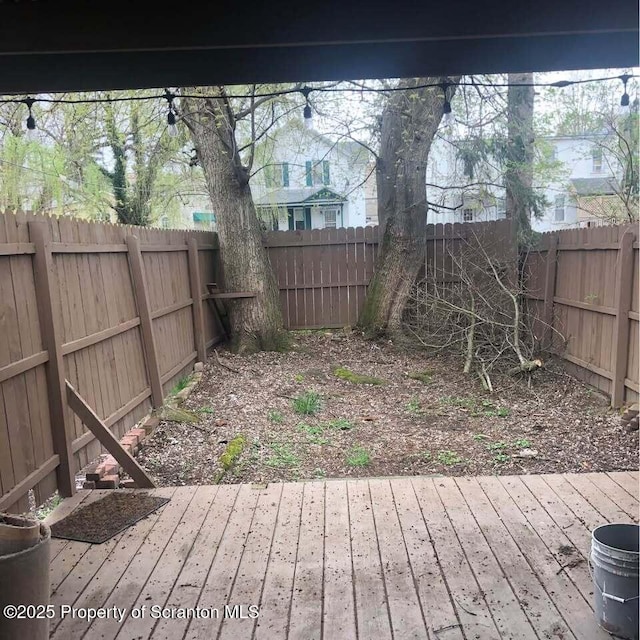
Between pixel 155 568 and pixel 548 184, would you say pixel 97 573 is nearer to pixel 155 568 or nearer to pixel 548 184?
pixel 155 568

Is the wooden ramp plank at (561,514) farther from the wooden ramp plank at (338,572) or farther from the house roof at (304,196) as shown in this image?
the house roof at (304,196)

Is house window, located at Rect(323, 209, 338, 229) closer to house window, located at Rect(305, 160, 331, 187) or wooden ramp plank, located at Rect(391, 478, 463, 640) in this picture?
house window, located at Rect(305, 160, 331, 187)

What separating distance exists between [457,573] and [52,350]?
260 cm

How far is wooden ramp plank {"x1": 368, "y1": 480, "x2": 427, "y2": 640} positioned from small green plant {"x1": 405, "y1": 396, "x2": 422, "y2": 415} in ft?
7.02

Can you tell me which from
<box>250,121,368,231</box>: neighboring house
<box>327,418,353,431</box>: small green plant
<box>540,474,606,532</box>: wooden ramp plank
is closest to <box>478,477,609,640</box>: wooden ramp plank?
<box>540,474,606,532</box>: wooden ramp plank

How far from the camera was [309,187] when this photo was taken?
769 inches

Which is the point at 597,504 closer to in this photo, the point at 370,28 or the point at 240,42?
the point at 370,28

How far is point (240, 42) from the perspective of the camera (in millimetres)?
2332

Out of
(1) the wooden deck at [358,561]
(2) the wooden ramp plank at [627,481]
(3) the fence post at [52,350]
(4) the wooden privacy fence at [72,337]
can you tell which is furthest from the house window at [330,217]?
(1) the wooden deck at [358,561]

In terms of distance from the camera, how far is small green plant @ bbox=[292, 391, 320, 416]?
17.4 feet

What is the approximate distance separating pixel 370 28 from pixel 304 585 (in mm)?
2414

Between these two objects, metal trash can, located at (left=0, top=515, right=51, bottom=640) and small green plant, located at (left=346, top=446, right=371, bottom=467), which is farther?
small green plant, located at (left=346, top=446, right=371, bottom=467)

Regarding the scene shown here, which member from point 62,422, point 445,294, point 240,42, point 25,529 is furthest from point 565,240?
point 25,529

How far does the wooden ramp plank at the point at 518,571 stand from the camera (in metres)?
2.08
